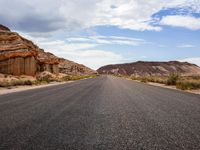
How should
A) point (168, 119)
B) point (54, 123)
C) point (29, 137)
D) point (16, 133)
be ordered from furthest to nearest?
1. point (168, 119)
2. point (54, 123)
3. point (16, 133)
4. point (29, 137)

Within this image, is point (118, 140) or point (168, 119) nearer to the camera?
point (118, 140)

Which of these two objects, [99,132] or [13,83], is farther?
[13,83]

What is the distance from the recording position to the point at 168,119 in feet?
28.8

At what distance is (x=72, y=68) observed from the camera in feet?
453

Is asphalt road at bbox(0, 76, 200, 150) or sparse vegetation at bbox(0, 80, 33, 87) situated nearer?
asphalt road at bbox(0, 76, 200, 150)

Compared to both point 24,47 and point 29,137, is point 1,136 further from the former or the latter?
point 24,47

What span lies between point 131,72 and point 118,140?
7519 inches

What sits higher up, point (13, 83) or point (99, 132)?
point (99, 132)

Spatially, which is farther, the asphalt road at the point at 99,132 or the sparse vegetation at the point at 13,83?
the sparse vegetation at the point at 13,83

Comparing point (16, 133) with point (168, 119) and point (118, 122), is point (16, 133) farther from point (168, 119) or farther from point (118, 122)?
point (168, 119)

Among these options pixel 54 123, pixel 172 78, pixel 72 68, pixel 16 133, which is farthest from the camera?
pixel 72 68

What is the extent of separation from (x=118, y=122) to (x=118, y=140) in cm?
227

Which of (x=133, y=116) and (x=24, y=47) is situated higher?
(x=24, y=47)

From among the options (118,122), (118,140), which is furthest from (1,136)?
(118,122)
